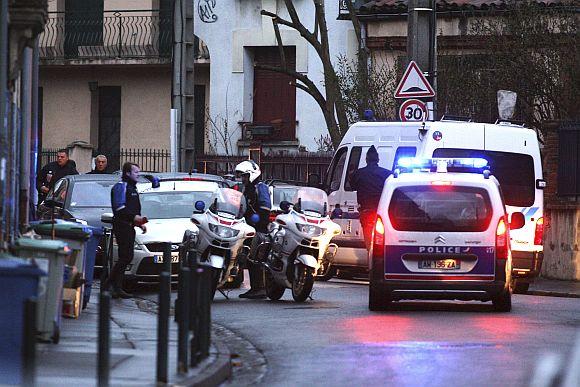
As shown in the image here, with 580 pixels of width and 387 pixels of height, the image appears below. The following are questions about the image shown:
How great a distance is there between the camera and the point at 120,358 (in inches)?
513

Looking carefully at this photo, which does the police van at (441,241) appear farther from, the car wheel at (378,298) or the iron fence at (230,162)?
the iron fence at (230,162)

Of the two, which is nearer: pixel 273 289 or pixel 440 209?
pixel 440 209

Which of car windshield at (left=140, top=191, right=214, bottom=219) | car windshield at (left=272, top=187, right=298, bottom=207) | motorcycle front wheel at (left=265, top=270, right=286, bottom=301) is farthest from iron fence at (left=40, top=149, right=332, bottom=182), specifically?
motorcycle front wheel at (left=265, top=270, right=286, bottom=301)

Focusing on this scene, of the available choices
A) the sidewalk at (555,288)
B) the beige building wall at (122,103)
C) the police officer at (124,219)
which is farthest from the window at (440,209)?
the beige building wall at (122,103)

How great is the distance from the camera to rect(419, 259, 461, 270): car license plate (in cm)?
1867

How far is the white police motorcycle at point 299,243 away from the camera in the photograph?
1992 centimetres

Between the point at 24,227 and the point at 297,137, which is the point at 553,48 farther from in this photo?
the point at 24,227

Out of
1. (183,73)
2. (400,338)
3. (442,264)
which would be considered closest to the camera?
(400,338)

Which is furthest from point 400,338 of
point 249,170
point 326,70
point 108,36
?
point 108,36

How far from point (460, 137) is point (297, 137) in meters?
17.2

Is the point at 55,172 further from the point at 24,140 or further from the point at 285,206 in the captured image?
the point at 24,140

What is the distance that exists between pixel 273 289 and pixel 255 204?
1.08m

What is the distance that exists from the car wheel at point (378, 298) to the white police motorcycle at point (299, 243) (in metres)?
1.05

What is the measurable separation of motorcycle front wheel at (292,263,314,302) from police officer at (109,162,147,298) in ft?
7.02
